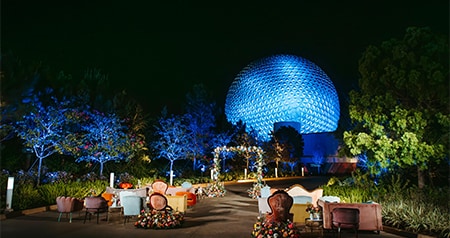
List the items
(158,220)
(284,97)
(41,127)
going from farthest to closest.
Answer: (284,97) → (41,127) → (158,220)

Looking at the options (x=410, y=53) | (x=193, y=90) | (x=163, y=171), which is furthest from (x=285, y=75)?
(x=410, y=53)

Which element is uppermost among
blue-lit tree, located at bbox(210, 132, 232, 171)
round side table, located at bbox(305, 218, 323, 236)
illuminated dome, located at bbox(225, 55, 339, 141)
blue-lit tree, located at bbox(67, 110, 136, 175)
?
illuminated dome, located at bbox(225, 55, 339, 141)

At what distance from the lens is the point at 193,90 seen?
1416 inches

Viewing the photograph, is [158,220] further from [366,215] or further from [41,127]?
[41,127]

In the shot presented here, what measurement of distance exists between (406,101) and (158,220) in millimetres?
10531

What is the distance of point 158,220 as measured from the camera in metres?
9.76

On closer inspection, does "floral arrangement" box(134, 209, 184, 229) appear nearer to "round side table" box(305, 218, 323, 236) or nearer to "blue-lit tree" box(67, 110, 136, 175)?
"round side table" box(305, 218, 323, 236)

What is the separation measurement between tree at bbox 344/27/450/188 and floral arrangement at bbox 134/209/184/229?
795 centimetres

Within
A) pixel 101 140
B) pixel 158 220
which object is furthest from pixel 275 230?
pixel 101 140

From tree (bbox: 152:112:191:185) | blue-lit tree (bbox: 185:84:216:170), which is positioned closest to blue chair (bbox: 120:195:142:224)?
tree (bbox: 152:112:191:185)

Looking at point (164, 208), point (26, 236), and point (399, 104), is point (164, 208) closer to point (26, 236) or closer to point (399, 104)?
point (26, 236)

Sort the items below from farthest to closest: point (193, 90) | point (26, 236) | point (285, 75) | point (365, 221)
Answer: point (285, 75)
point (193, 90)
point (365, 221)
point (26, 236)

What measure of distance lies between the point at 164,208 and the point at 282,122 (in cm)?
4799

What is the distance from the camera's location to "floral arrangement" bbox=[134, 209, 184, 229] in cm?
971
